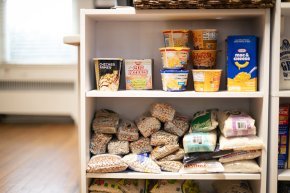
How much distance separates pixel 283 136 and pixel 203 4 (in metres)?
0.71

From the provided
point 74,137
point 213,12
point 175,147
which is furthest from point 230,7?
point 74,137

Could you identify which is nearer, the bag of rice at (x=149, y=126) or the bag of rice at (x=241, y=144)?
the bag of rice at (x=241, y=144)

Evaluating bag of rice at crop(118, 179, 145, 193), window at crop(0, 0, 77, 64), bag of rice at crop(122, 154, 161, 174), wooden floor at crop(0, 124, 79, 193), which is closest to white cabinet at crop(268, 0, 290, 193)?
bag of rice at crop(122, 154, 161, 174)

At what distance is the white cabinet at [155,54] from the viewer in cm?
152

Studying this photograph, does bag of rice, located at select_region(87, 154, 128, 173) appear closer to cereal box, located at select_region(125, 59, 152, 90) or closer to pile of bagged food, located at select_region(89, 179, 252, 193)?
pile of bagged food, located at select_region(89, 179, 252, 193)

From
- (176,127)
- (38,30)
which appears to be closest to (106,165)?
(176,127)

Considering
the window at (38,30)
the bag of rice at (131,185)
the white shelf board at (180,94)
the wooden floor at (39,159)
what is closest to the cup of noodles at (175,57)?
the white shelf board at (180,94)

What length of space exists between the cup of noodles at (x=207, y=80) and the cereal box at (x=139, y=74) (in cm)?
23

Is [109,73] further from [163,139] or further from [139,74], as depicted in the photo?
[163,139]

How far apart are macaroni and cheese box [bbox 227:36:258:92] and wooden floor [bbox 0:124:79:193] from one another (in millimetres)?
1177

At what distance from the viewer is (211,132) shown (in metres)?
1.62

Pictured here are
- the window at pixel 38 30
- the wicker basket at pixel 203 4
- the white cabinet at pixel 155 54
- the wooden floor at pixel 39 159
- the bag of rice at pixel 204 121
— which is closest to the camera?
the wicker basket at pixel 203 4

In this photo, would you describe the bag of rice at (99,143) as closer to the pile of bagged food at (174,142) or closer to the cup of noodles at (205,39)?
the pile of bagged food at (174,142)

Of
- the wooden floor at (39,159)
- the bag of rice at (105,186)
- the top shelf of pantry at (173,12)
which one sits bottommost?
the wooden floor at (39,159)
